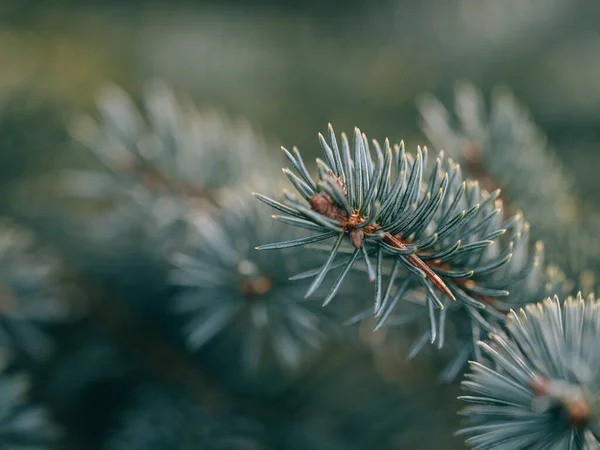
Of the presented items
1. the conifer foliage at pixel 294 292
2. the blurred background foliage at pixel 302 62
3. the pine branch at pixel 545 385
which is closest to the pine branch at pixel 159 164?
the conifer foliage at pixel 294 292

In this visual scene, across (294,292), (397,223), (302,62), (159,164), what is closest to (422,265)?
(397,223)

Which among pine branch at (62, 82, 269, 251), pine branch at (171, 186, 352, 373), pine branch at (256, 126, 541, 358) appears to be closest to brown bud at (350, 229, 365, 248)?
pine branch at (256, 126, 541, 358)

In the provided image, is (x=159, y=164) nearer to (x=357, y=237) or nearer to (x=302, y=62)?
(x=357, y=237)

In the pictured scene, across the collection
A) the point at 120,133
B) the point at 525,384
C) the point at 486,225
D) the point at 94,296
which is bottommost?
the point at 525,384

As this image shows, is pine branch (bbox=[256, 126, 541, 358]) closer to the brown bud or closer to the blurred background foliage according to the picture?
the brown bud

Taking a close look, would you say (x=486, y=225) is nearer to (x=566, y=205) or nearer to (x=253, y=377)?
(x=566, y=205)

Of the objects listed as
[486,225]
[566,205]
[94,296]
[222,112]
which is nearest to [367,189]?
[486,225]
